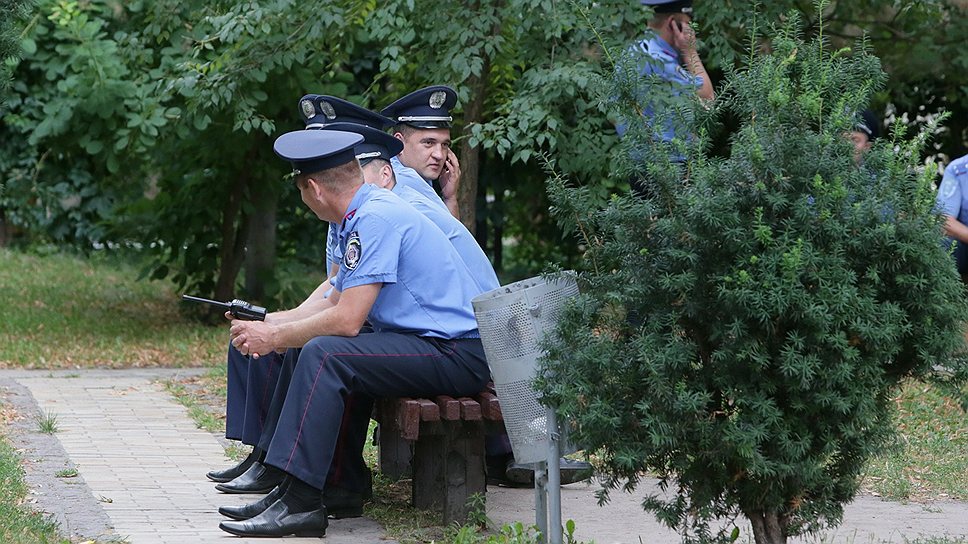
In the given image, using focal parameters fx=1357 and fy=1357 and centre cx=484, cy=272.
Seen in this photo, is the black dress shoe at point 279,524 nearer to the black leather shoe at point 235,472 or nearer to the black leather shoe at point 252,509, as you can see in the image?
the black leather shoe at point 252,509

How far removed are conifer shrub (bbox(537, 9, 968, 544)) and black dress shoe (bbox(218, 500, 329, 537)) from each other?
115cm

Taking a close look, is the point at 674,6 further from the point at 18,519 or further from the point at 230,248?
the point at 230,248

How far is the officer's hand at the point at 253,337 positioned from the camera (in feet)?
15.6

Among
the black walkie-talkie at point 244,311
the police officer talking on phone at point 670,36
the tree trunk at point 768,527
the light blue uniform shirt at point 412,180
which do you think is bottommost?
the tree trunk at point 768,527

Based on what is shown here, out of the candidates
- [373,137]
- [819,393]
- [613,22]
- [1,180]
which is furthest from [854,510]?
[1,180]

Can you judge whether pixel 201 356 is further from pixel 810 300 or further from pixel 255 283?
pixel 810 300

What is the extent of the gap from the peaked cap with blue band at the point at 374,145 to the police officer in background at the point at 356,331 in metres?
0.26

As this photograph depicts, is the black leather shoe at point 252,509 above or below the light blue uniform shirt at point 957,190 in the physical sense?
below

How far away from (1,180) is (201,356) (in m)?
6.67

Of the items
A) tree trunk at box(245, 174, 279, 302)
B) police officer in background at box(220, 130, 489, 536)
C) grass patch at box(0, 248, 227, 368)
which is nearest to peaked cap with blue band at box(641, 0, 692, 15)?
police officer in background at box(220, 130, 489, 536)

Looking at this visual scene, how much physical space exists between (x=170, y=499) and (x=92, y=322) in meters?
5.80

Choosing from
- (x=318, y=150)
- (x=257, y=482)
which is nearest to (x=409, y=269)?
(x=318, y=150)

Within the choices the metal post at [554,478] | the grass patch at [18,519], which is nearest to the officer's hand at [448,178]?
the grass patch at [18,519]

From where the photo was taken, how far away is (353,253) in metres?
4.57
